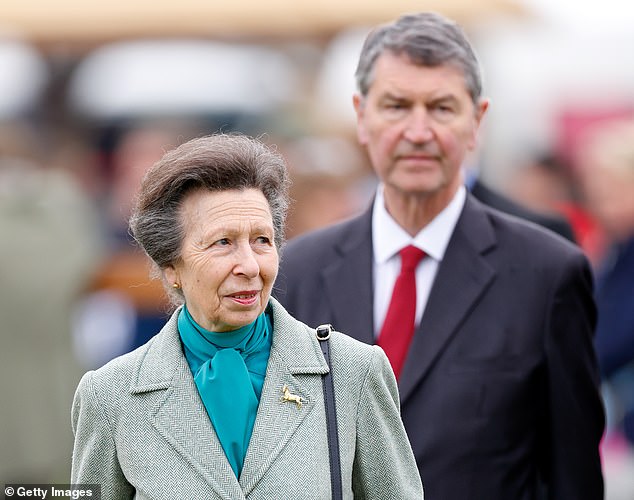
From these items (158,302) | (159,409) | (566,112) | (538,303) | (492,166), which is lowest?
(159,409)

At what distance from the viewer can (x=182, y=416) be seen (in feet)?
12.9

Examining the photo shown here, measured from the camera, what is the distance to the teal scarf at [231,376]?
393 centimetres

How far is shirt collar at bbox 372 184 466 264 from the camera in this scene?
17.1 feet

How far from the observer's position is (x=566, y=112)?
17.7 m

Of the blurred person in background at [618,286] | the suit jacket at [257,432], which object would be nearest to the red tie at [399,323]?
the suit jacket at [257,432]

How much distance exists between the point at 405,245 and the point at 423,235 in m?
0.07

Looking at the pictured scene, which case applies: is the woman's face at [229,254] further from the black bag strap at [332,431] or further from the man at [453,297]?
the man at [453,297]

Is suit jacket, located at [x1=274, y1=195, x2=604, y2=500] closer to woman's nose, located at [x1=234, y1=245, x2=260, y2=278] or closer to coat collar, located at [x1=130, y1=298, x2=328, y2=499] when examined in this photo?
coat collar, located at [x1=130, y1=298, x2=328, y2=499]

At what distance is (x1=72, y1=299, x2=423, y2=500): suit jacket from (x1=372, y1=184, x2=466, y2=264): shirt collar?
1.17m

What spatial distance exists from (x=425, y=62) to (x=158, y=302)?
5075 millimetres

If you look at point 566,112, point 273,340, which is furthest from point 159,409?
point 566,112

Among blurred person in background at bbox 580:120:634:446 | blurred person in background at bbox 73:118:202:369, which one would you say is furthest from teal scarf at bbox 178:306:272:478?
blurred person in background at bbox 73:118:202:369

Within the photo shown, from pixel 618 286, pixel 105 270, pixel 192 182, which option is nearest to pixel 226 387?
pixel 192 182

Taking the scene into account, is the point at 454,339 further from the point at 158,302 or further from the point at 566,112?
the point at 566,112
